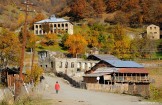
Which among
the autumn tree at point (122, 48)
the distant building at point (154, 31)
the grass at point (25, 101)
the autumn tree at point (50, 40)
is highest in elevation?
the distant building at point (154, 31)

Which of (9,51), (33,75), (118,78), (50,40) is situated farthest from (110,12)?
(33,75)

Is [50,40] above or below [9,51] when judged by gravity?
above

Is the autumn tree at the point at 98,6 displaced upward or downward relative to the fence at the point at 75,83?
upward

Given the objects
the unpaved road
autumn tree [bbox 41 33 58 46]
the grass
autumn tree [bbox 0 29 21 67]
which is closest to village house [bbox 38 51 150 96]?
the unpaved road

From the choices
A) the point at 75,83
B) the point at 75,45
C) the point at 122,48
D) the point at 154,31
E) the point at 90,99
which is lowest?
the point at 90,99

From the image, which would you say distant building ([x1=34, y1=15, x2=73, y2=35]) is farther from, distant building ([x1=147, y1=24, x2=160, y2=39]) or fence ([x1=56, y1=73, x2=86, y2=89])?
fence ([x1=56, y1=73, x2=86, y2=89])

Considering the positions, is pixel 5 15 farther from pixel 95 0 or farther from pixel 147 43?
pixel 147 43

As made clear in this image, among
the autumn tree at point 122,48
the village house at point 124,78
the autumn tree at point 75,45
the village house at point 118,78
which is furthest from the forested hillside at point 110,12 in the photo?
the village house at point 124,78

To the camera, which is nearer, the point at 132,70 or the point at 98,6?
the point at 132,70

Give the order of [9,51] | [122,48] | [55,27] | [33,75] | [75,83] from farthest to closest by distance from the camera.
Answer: [55,27] → [122,48] → [75,83] → [9,51] → [33,75]

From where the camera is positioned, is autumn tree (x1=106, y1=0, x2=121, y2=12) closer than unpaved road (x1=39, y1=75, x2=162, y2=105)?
No

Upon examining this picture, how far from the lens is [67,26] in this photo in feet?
369

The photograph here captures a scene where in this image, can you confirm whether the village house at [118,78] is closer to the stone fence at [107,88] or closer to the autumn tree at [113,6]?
the stone fence at [107,88]

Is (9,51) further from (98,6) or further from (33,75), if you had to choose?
(98,6)
